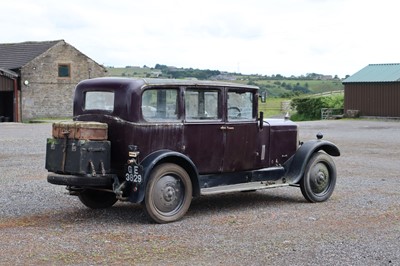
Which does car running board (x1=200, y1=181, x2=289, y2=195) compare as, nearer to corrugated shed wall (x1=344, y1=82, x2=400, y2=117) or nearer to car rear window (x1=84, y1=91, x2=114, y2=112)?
car rear window (x1=84, y1=91, x2=114, y2=112)

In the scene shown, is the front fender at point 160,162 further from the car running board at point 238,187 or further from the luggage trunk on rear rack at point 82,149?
the luggage trunk on rear rack at point 82,149

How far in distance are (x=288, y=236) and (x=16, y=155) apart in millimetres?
12619

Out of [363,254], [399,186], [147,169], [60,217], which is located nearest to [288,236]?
[363,254]

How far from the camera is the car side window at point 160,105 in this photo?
9.38 m

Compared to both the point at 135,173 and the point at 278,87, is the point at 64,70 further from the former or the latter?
the point at 135,173

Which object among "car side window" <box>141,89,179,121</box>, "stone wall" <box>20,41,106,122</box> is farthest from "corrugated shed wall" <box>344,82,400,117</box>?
"car side window" <box>141,89,179,121</box>

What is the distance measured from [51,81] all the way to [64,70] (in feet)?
4.53

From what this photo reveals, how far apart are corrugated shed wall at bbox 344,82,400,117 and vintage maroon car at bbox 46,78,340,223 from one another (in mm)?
34037

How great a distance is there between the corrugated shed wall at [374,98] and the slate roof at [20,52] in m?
21.2

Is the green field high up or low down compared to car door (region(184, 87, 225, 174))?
up

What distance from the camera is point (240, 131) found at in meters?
10.4

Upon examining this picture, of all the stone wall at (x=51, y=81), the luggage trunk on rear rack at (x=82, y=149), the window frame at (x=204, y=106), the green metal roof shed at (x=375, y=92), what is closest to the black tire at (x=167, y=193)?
the luggage trunk on rear rack at (x=82, y=149)

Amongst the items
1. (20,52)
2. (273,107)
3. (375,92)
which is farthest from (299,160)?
(273,107)

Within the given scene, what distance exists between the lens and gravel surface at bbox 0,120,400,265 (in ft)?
23.4
